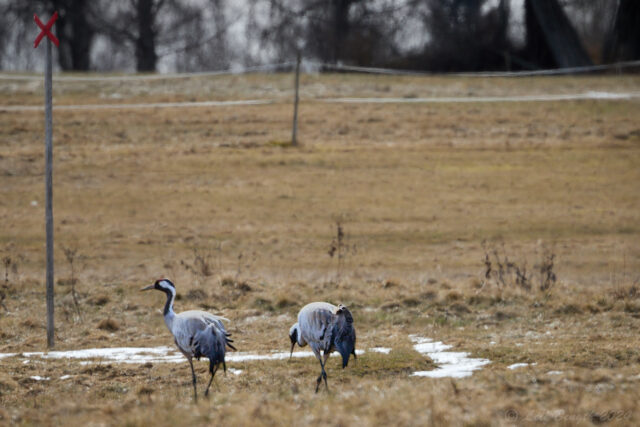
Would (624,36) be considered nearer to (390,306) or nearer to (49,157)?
(390,306)

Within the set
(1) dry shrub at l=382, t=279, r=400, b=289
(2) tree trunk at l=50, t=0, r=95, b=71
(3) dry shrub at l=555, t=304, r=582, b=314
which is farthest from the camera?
(2) tree trunk at l=50, t=0, r=95, b=71

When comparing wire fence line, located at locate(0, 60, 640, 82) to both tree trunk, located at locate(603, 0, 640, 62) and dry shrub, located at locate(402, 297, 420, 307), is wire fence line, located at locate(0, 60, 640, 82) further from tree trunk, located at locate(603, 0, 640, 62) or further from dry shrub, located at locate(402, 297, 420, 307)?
dry shrub, located at locate(402, 297, 420, 307)

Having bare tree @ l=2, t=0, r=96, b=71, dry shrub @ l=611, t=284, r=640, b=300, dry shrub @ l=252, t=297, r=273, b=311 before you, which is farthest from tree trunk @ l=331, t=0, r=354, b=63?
dry shrub @ l=611, t=284, r=640, b=300

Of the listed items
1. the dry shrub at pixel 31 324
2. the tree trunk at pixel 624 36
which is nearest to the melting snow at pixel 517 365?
the dry shrub at pixel 31 324

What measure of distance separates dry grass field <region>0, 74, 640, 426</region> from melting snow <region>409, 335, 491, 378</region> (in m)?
0.20

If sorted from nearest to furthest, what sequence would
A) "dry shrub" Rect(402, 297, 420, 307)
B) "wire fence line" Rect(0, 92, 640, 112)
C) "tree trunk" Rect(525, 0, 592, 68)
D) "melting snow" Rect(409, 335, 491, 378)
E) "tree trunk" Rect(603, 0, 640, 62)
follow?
"melting snow" Rect(409, 335, 491, 378), "dry shrub" Rect(402, 297, 420, 307), "wire fence line" Rect(0, 92, 640, 112), "tree trunk" Rect(603, 0, 640, 62), "tree trunk" Rect(525, 0, 592, 68)

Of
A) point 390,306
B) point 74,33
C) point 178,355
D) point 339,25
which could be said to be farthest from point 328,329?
point 74,33

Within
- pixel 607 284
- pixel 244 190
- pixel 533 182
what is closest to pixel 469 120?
pixel 533 182

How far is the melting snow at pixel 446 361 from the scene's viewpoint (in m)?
10.3

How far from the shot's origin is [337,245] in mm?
20828

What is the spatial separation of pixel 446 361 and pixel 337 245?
9863 mm

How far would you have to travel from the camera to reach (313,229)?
22.3 metres

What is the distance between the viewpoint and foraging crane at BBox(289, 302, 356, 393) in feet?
30.9

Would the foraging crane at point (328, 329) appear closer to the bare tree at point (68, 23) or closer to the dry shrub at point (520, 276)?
the dry shrub at point (520, 276)
